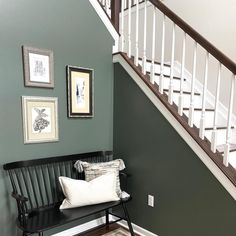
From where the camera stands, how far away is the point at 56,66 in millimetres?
2301

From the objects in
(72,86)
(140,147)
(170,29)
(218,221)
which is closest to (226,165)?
(218,221)

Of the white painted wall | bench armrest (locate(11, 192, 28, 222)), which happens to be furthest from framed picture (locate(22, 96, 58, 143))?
the white painted wall

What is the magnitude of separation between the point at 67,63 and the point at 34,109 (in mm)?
592

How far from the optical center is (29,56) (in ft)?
6.88

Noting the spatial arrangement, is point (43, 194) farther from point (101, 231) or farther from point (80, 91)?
point (80, 91)

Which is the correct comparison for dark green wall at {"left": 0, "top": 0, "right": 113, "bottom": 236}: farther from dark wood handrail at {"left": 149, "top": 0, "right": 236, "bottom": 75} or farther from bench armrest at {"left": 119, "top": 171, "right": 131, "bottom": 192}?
dark wood handrail at {"left": 149, "top": 0, "right": 236, "bottom": 75}

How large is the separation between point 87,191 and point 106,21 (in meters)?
1.87

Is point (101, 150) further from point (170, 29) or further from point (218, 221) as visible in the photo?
point (170, 29)

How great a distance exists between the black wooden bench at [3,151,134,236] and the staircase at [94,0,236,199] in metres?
1.03

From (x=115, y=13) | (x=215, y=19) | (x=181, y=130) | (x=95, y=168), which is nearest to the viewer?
(x=181, y=130)

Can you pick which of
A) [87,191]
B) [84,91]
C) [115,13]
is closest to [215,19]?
[115,13]

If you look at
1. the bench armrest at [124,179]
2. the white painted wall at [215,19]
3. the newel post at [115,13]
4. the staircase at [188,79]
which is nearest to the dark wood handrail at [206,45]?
the staircase at [188,79]

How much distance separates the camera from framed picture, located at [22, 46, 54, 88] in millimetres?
2086

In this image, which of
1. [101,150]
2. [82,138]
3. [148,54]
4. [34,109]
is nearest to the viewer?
[34,109]
